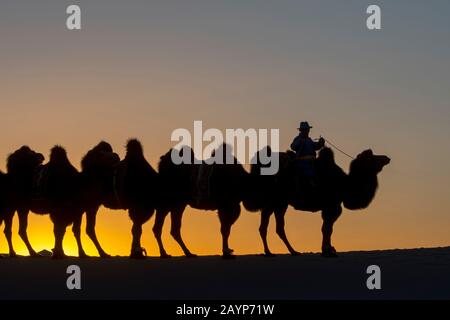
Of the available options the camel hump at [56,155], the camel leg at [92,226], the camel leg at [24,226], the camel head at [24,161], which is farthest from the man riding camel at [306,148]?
the camel leg at [24,226]

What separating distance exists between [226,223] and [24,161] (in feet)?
18.0

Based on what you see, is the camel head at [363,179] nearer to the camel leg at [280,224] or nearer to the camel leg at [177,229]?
the camel leg at [280,224]

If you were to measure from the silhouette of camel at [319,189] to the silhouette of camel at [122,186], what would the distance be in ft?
7.19

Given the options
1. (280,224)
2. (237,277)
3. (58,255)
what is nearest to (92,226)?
(58,255)

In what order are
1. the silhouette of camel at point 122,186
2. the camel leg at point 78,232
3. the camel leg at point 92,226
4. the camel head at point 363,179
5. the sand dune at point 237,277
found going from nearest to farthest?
the sand dune at point 237,277 < the silhouette of camel at point 122,186 < the camel head at point 363,179 < the camel leg at point 78,232 < the camel leg at point 92,226

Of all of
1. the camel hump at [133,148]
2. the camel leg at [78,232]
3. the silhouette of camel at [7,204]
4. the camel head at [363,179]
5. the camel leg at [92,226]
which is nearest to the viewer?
the camel head at [363,179]

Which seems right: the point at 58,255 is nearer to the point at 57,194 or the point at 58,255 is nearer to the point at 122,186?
the point at 57,194

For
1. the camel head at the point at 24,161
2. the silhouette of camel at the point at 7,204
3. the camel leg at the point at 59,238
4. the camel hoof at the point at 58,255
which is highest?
the camel head at the point at 24,161

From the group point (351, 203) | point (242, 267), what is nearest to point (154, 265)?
point (242, 267)

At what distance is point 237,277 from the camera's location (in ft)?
60.2

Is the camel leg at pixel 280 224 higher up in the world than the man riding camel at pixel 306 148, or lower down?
lower down

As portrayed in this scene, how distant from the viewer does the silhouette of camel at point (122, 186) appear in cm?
2205
